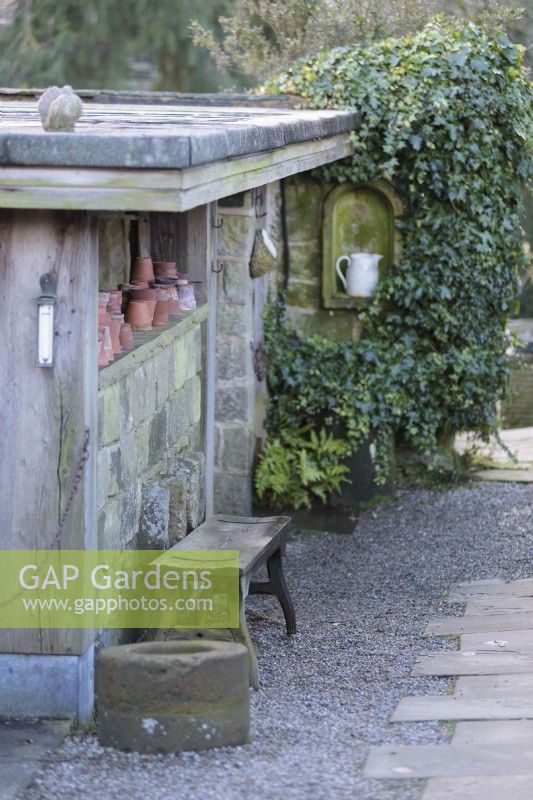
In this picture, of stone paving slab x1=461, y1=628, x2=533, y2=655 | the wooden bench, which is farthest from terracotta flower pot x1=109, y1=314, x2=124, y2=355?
stone paving slab x1=461, y1=628, x2=533, y2=655

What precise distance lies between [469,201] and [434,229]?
0.28m

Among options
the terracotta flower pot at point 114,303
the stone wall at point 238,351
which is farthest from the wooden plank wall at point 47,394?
the stone wall at point 238,351

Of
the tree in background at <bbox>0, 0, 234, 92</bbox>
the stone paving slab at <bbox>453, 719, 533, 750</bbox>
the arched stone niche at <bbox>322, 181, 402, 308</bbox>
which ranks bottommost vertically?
the stone paving slab at <bbox>453, 719, 533, 750</bbox>

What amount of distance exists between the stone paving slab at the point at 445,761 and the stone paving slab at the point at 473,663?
2.96 ft

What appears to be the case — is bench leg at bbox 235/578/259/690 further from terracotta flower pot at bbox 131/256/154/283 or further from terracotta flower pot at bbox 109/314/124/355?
terracotta flower pot at bbox 131/256/154/283

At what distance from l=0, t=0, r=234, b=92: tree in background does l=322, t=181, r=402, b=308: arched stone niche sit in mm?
5850

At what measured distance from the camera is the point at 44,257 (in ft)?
13.0

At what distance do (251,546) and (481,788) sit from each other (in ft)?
6.01

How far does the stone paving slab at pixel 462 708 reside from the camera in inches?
160

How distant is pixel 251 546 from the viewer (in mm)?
5051

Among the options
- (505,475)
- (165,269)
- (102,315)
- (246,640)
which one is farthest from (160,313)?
(505,475)

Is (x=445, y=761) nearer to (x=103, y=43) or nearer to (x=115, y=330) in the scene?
(x=115, y=330)

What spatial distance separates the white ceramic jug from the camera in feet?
26.8

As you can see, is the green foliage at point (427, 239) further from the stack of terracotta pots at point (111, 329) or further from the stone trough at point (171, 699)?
the stone trough at point (171, 699)
